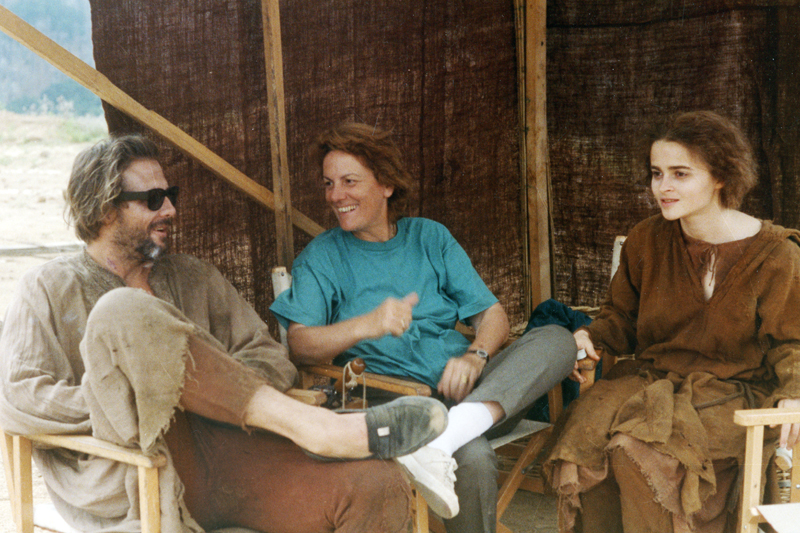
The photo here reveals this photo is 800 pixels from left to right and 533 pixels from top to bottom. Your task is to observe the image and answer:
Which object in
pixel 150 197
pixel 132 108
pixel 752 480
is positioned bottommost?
pixel 752 480

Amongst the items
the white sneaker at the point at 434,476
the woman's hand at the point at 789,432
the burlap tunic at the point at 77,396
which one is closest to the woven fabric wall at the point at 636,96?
the woman's hand at the point at 789,432

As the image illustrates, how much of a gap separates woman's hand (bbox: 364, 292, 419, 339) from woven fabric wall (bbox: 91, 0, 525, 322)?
0.72 metres

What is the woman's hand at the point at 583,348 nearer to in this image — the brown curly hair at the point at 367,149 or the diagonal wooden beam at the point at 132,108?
the brown curly hair at the point at 367,149

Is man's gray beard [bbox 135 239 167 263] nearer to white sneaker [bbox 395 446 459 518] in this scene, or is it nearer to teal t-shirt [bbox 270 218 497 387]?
teal t-shirt [bbox 270 218 497 387]

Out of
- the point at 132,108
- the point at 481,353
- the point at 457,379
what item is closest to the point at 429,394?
the point at 457,379

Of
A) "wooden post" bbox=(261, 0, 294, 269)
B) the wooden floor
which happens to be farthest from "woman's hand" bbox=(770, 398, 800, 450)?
"wooden post" bbox=(261, 0, 294, 269)

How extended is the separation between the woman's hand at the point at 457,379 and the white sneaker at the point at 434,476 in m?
0.38

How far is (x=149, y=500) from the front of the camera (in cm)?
169

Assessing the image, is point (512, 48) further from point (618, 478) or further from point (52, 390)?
point (52, 390)

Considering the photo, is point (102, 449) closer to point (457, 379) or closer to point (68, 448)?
point (68, 448)

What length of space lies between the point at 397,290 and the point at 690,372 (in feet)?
3.12

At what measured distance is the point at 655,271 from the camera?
231 cm

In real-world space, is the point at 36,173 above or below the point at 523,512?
above

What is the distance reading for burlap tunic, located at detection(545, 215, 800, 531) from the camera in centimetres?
200
